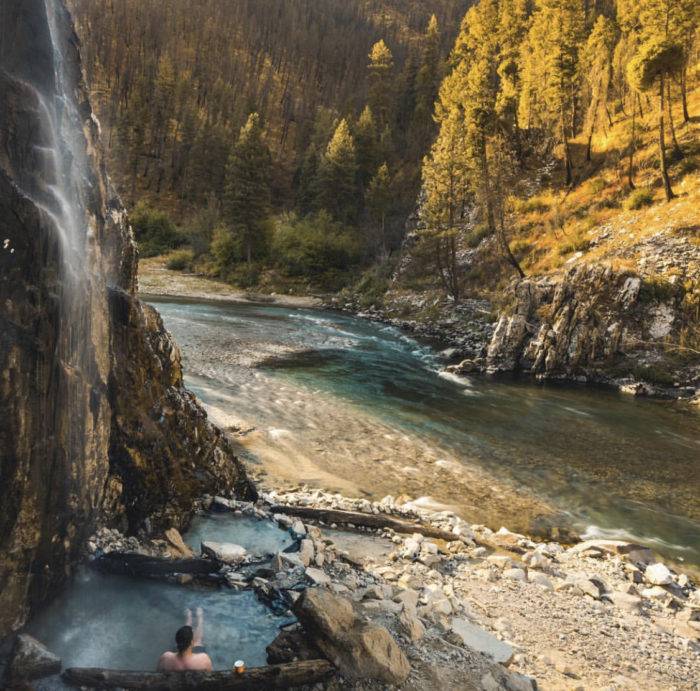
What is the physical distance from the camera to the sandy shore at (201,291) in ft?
151

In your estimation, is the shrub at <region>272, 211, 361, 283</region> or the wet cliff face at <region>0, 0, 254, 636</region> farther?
the shrub at <region>272, 211, 361, 283</region>

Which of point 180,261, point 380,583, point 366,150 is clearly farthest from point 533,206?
point 380,583

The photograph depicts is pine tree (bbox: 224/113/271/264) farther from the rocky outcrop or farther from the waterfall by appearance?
the waterfall

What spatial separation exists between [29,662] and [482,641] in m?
4.85

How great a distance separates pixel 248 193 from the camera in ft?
182

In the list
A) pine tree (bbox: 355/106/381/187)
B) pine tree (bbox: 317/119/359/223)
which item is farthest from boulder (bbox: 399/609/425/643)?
pine tree (bbox: 355/106/381/187)

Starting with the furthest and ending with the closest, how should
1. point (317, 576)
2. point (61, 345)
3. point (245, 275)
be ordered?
point (245, 275), point (317, 576), point (61, 345)

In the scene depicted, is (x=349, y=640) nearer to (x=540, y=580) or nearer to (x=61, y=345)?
(x=540, y=580)

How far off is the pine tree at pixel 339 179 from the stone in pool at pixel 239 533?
187 feet

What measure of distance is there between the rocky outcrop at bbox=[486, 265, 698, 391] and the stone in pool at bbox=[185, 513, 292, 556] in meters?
18.8

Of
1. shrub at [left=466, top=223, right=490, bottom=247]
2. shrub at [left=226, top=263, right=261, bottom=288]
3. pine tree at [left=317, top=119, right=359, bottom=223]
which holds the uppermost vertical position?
pine tree at [left=317, top=119, right=359, bottom=223]

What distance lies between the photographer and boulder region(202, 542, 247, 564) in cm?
727

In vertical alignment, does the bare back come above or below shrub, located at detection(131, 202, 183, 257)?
below

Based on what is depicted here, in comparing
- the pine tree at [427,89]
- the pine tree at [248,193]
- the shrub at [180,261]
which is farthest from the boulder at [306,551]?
the pine tree at [427,89]
